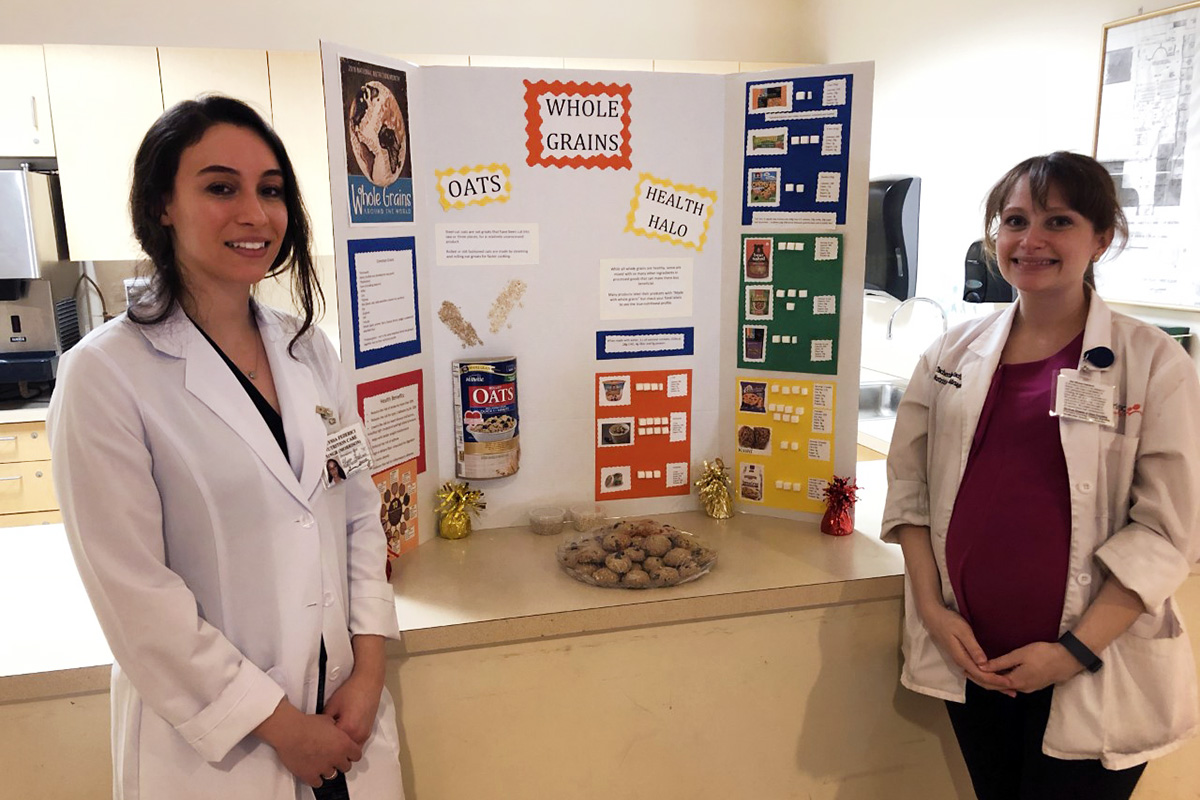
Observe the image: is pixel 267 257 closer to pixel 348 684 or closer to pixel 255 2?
pixel 348 684

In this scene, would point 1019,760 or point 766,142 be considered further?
point 766,142

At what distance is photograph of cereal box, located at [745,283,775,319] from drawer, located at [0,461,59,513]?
2868mm

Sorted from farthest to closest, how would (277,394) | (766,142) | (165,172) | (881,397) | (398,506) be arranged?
(881,397)
(766,142)
(398,506)
(277,394)
(165,172)

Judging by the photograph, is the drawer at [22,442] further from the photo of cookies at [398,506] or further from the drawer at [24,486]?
the photo of cookies at [398,506]

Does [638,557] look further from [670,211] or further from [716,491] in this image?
[670,211]

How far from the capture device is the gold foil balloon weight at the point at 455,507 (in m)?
1.81

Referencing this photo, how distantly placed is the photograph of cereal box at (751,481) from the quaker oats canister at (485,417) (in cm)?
54

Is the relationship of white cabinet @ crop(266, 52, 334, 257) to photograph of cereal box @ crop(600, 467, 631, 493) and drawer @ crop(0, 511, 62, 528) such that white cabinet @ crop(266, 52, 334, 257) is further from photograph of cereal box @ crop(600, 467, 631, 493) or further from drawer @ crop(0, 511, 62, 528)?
photograph of cereal box @ crop(600, 467, 631, 493)

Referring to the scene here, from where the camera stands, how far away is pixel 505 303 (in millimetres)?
1801

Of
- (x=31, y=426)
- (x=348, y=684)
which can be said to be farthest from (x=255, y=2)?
(x=348, y=684)

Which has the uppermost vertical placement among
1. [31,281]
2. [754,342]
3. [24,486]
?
[31,281]

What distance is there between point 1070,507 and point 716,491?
0.78m

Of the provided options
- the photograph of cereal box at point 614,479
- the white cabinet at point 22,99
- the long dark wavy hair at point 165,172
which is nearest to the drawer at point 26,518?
the white cabinet at point 22,99

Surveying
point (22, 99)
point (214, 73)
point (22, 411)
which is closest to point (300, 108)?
point (214, 73)
